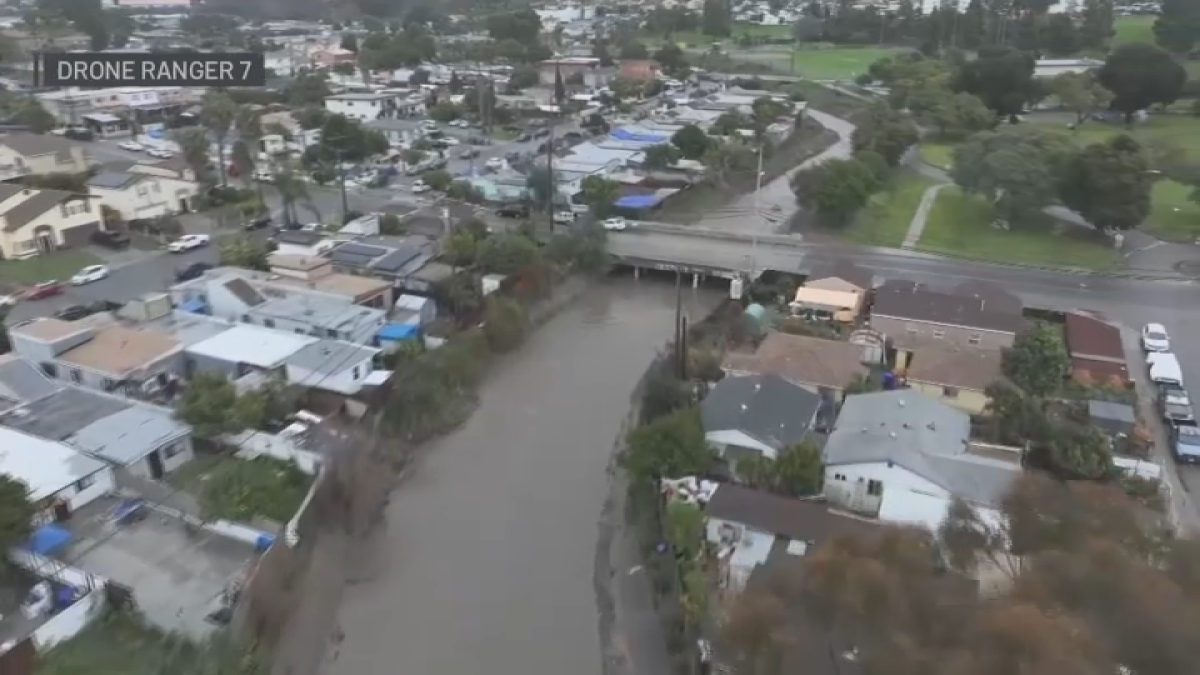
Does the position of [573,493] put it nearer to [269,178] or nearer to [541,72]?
[269,178]

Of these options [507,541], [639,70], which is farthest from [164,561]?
[639,70]

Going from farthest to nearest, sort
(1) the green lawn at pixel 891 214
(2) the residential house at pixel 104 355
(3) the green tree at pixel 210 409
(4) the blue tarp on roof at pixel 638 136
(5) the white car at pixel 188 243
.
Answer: (4) the blue tarp on roof at pixel 638 136
(1) the green lawn at pixel 891 214
(5) the white car at pixel 188 243
(2) the residential house at pixel 104 355
(3) the green tree at pixel 210 409

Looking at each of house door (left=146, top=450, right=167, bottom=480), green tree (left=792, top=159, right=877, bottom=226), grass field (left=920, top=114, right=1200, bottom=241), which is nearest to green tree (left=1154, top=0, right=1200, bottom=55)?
grass field (left=920, top=114, right=1200, bottom=241)

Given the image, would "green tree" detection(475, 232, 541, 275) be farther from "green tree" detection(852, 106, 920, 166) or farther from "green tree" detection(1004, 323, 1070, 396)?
"green tree" detection(852, 106, 920, 166)

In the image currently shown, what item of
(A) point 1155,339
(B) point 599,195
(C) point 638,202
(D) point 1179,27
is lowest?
(A) point 1155,339

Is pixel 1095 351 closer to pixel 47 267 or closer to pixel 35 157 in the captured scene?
pixel 47 267

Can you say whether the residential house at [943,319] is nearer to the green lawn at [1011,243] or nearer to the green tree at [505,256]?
the green lawn at [1011,243]

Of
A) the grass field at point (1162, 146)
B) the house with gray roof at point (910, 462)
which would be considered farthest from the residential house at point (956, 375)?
the grass field at point (1162, 146)
